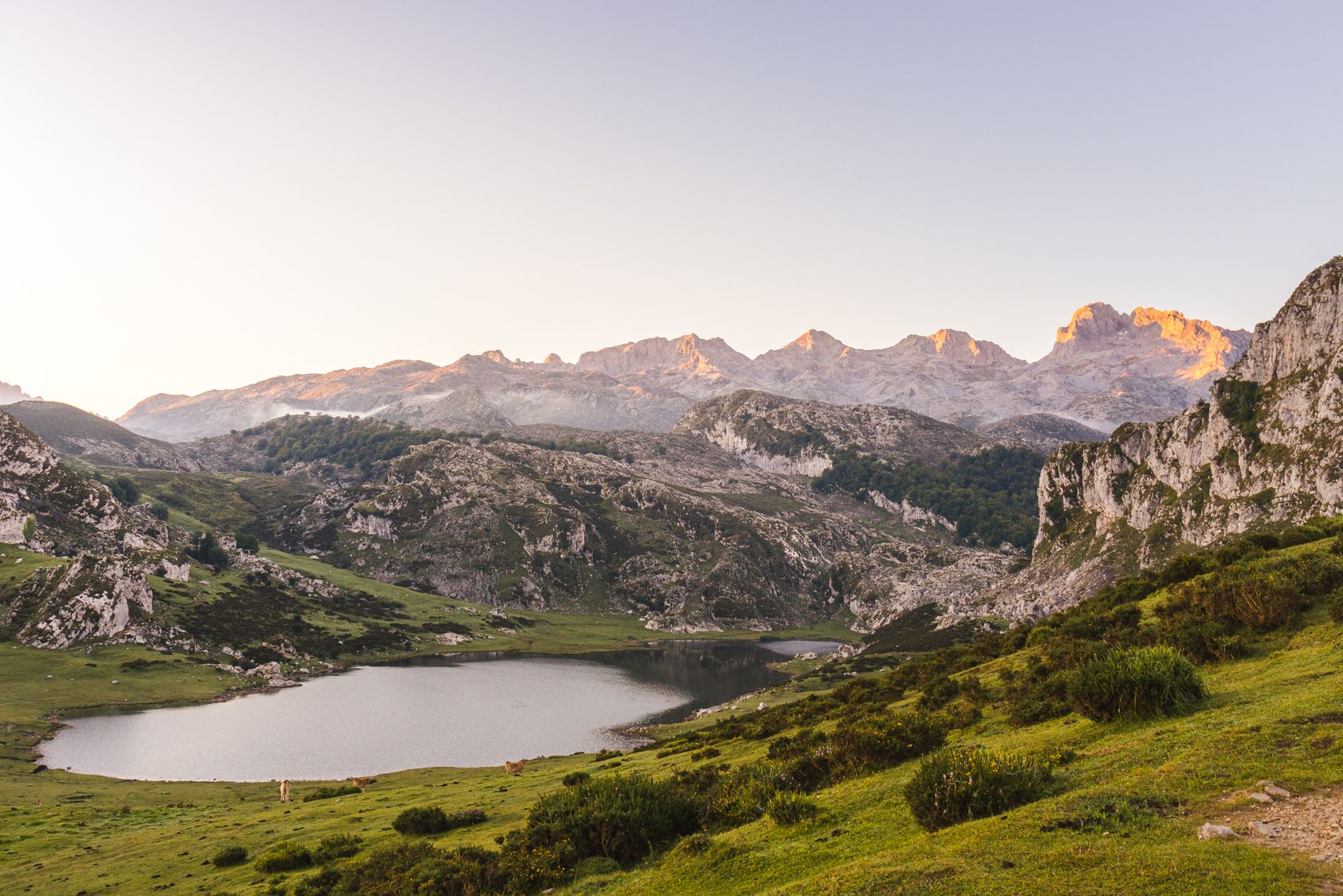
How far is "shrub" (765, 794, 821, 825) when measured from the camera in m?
21.0

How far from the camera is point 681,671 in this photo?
19450 cm

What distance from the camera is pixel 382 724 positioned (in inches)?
4628

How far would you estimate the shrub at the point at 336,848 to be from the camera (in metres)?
32.9

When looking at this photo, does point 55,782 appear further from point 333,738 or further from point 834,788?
point 834,788

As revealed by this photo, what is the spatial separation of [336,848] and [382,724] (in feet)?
308

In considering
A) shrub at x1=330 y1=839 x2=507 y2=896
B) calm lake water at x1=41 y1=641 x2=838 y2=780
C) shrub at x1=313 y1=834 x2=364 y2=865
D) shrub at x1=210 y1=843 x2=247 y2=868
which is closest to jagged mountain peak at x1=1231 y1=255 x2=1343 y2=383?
calm lake water at x1=41 y1=641 x2=838 y2=780

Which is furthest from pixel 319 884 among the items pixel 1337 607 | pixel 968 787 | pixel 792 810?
pixel 1337 607

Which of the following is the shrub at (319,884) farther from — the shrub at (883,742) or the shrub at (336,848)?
the shrub at (883,742)

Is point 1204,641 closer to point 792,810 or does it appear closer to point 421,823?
point 792,810

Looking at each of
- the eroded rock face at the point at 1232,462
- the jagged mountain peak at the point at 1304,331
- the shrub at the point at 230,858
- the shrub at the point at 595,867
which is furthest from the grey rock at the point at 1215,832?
the jagged mountain peak at the point at 1304,331

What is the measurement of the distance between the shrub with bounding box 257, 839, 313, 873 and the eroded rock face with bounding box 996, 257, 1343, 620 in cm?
14614

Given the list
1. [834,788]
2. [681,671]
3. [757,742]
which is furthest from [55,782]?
[681,671]

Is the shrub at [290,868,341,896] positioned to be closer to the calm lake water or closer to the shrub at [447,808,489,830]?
the shrub at [447,808,489,830]

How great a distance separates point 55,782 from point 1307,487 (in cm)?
18397
